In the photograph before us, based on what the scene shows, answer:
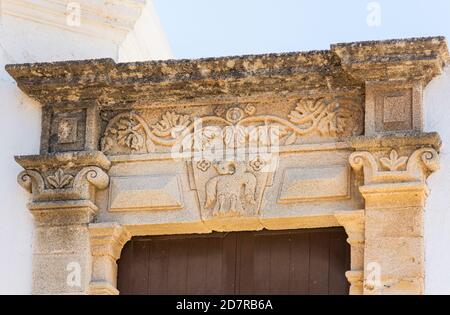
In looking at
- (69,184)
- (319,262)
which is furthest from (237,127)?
(69,184)

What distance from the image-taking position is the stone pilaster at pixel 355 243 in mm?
9961

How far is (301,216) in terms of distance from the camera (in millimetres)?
10219

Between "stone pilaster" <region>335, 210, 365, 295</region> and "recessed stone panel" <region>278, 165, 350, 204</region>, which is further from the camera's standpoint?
"recessed stone panel" <region>278, 165, 350, 204</region>

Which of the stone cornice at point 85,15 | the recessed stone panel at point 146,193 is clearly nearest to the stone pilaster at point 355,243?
the recessed stone panel at point 146,193

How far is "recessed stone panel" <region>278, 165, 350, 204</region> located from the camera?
33.5ft

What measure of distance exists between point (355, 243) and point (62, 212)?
5.68 ft

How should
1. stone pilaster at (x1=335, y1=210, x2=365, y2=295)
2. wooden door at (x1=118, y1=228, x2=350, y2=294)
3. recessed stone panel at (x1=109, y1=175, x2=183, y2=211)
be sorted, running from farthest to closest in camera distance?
recessed stone panel at (x1=109, y1=175, x2=183, y2=211) → wooden door at (x1=118, y1=228, x2=350, y2=294) → stone pilaster at (x1=335, y1=210, x2=365, y2=295)

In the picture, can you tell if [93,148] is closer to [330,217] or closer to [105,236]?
[105,236]

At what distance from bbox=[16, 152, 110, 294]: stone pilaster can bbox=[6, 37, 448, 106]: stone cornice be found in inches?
16.4

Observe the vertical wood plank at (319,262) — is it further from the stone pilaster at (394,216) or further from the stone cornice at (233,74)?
the stone cornice at (233,74)

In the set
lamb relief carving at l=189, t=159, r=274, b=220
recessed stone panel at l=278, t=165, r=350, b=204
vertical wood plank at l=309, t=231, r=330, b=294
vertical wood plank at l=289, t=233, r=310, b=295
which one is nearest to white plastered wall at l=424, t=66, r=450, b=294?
recessed stone panel at l=278, t=165, r=350, b=204

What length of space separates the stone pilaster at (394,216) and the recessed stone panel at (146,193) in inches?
42.1

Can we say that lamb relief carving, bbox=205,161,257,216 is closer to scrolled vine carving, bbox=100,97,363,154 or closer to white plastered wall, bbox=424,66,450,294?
scrolled vine carving, bbox=100,97,363,154
